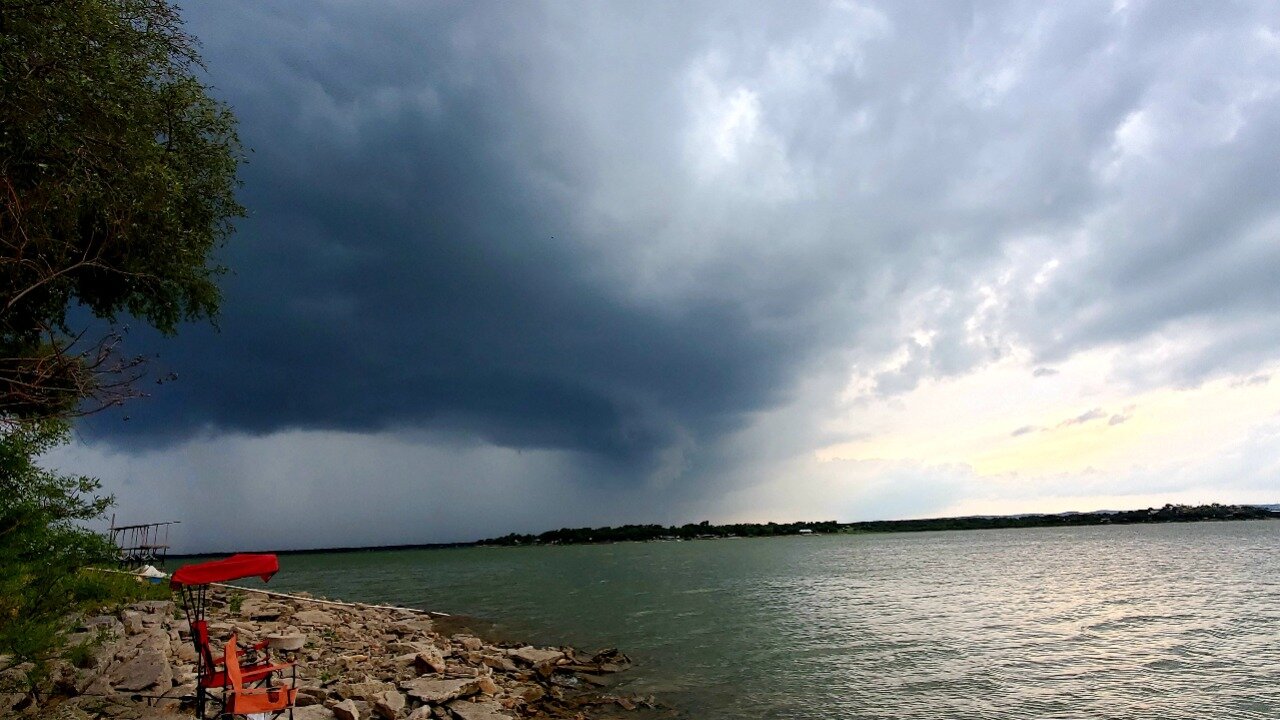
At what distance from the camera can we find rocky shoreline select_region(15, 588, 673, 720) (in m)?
12.7

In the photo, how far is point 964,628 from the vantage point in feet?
109

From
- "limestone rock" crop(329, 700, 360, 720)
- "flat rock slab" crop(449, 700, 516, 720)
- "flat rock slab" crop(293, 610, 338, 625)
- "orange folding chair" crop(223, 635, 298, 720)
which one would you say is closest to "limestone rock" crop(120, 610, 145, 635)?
"limestone rock" crop(329, 700, 360, 720)

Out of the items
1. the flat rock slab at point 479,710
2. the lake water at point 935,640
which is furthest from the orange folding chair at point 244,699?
the lake water at point 935,640

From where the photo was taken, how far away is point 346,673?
1891cm

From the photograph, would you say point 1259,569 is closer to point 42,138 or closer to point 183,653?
point 183,653

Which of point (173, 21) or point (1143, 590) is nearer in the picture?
point (173, 21)

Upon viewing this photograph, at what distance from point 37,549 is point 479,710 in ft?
36.8

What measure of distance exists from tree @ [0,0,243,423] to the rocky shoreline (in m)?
5.50

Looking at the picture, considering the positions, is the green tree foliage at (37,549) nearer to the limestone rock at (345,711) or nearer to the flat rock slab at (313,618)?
the limestone rock at (345,711)

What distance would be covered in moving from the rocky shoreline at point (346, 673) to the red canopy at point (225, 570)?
2.81 metres

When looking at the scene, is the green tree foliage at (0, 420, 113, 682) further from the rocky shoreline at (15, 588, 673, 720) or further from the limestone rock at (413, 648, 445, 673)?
the limestone rock at (413, 648, 445, 673)

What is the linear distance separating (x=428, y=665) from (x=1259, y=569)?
84.0 m

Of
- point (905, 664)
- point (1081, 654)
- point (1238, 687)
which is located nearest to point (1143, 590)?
point (1081, 654)

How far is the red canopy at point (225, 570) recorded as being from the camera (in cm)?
1180
